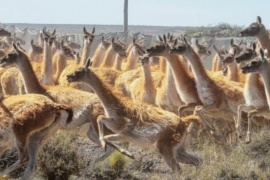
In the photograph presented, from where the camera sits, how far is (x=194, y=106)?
1398 centimetres

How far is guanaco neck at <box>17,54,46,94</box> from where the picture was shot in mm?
12953

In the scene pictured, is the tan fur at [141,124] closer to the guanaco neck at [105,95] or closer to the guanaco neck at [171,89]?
the guanaco neck at [105,95]

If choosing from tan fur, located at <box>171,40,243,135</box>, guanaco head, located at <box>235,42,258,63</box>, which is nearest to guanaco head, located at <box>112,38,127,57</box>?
tan fur, located at <box>171,40,243,135</box>

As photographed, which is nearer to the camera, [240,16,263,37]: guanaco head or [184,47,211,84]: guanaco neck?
[184,47,211,84]: guanaco neck

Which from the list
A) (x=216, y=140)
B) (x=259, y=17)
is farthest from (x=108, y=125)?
(x=259, y=17)

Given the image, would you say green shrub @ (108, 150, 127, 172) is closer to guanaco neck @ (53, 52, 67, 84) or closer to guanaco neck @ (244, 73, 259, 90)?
guanaco neck @ (244, 73, 259, 90)

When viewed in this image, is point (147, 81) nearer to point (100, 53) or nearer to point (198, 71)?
point (198, 71)

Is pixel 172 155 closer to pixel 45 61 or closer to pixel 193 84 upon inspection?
pixel 193 84

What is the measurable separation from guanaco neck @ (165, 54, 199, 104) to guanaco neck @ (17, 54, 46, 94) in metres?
2.48

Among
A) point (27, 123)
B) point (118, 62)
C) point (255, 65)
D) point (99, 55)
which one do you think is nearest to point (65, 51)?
point (118, 62)

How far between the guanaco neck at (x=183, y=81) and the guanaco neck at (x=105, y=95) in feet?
7.90

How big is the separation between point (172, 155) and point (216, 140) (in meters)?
2.80

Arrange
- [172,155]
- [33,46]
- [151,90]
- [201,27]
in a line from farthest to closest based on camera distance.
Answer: [201,27] → [33,46] → [151,90] → [172,155]

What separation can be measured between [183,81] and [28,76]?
273 centimetres
